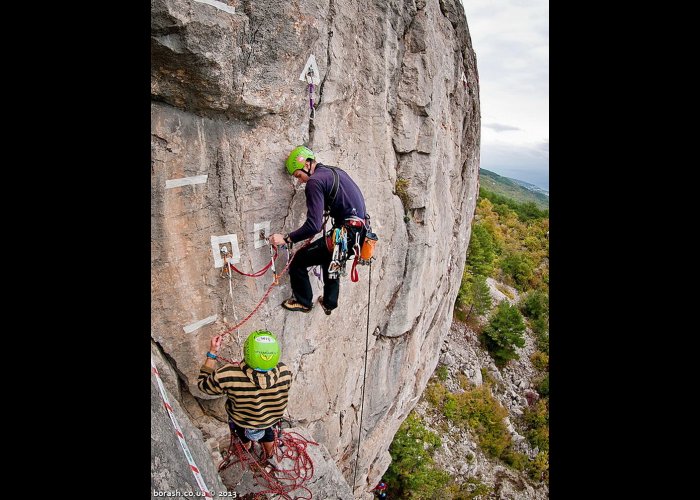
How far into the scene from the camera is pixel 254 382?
171 inches

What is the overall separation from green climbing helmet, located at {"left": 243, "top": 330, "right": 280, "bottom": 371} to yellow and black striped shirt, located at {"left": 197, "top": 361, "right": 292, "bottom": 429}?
3.2 inches

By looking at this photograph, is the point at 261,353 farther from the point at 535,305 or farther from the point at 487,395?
the point at 535,305

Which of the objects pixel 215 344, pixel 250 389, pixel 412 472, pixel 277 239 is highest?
pixel 277 239

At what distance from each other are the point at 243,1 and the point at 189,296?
10.7 feet

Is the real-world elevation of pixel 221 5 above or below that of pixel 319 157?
above

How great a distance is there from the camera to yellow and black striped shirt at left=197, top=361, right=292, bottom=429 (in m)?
4.35

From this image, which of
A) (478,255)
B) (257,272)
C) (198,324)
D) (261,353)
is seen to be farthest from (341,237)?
(478,255)

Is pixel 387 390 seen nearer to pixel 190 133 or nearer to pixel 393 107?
pixel 393 107

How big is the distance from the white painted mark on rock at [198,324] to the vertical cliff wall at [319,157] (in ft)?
0.04

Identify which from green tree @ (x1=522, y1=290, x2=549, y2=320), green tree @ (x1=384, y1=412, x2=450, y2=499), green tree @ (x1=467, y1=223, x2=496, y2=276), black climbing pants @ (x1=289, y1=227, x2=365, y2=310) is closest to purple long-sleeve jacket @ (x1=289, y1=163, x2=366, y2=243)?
black climbing pants @ (x1=289, y1=227, x2=365, y2=310)

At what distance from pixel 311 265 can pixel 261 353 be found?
5.19 feet

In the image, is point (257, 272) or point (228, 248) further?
point (257, 272)

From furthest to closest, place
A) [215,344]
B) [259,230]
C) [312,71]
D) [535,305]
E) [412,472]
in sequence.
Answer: [535,305] → [412,472] → [312,71] → [259,230] → [215,344]

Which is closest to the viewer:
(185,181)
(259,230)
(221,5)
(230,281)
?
(221,5)
